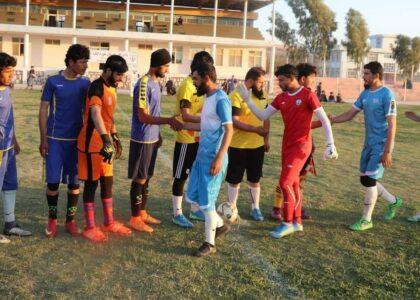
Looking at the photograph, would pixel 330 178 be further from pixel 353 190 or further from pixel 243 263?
pixel 243 263

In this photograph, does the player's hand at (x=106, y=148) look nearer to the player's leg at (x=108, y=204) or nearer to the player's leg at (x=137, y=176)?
the player's leg at (x=108, y=204)

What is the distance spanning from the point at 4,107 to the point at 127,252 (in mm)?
1905

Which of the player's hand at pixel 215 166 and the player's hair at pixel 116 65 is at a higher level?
the player's hair at pixel 116 65

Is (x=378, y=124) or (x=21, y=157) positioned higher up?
(x=378, y=124)

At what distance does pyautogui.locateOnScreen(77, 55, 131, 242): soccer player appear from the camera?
16.2 feet

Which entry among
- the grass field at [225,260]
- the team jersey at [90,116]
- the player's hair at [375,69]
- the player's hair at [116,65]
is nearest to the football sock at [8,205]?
the grass field at [225,260]

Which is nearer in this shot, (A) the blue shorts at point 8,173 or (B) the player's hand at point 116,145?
(A) the blue shorts at point 8,173

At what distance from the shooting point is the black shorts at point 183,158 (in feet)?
19.2

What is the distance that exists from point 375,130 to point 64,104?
141 inches

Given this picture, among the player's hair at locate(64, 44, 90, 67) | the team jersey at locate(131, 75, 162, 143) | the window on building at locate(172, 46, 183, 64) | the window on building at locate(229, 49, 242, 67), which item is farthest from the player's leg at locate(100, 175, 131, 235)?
the window on building at locate(229, 49, 242, 67)

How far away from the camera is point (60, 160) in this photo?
5.16m

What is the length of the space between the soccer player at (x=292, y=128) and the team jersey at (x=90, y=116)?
5.00 feet

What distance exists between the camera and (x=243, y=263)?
15.5 ft

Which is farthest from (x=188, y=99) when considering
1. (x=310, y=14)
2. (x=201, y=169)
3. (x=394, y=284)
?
(x=310, y=14)
